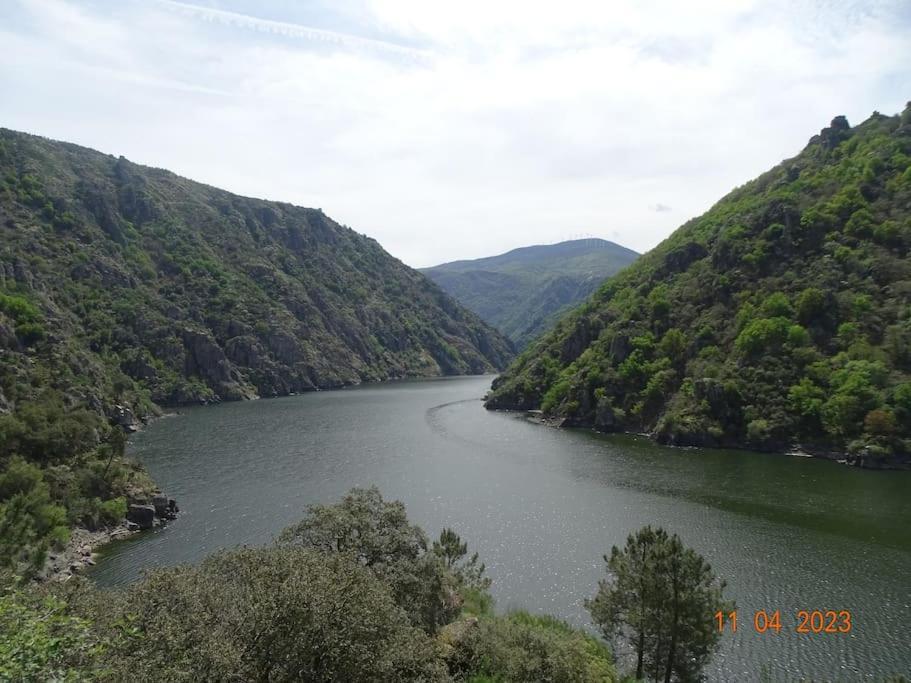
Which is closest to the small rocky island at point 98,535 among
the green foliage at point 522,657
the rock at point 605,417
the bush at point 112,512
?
the bush at point 112,512

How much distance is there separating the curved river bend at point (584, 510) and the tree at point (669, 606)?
515 centimetres

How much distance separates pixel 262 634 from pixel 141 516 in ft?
186

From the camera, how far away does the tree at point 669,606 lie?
31.7 m

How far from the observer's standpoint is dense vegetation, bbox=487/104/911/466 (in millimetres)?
97625

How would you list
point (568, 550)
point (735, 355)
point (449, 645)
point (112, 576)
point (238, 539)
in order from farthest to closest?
point (735, 355), point (238, 539), point (568, 550), point (112, 576), point (449, 645)

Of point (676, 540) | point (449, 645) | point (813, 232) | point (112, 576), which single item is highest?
point (813, 232)

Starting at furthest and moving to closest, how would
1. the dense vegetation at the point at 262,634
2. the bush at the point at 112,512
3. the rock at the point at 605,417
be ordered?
1. the rock at the point at 605,417
2. the bush at the point at 112,512
3. the dense vegetation at the point at 262,634

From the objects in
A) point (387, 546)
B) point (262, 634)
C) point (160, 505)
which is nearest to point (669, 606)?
point (387, 546)

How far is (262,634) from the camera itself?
1822 centimetres

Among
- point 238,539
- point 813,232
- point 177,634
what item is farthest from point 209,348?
point 177,634

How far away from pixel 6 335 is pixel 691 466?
12500 centimetres

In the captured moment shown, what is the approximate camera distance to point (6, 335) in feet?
Result: 350

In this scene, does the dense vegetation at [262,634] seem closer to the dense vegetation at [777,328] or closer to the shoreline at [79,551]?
the shoreline at [79,551]

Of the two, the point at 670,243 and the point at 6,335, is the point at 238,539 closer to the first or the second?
the point at 6,335
